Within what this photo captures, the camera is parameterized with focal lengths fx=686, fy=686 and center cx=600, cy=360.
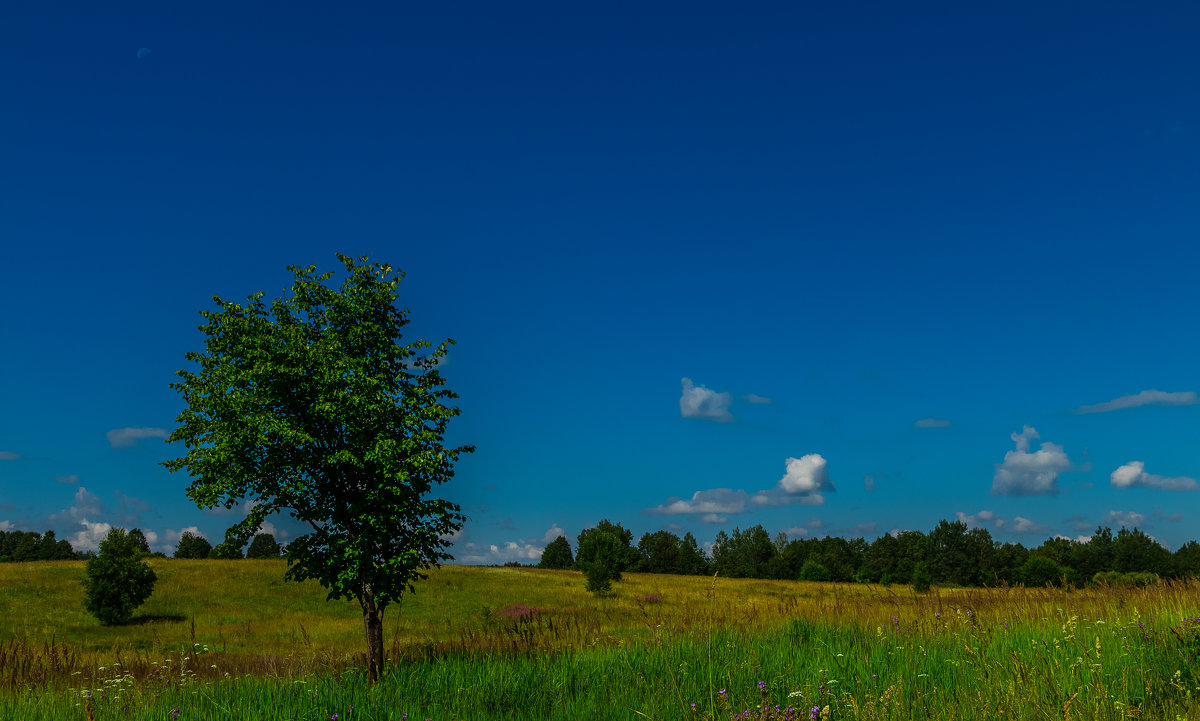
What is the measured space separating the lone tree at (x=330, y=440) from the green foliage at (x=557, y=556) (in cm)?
12182

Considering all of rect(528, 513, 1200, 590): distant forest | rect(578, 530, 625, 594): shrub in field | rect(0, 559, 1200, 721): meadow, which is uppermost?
rect(0, 559, 1200, 721): meadow

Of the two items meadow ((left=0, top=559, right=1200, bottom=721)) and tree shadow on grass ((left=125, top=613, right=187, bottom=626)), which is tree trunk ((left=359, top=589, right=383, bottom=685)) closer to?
meadow ((left=0, top=559, right=1200, bottom=721))

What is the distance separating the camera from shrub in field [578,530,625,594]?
1975 inches

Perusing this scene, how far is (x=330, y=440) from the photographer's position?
14984mm

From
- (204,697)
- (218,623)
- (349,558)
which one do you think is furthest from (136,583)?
(204,697)

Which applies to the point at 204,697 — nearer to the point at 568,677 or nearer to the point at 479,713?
the point at 479,713

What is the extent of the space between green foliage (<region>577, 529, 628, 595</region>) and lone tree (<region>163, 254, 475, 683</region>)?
120ft

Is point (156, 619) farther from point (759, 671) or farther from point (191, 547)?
point (191, 547)

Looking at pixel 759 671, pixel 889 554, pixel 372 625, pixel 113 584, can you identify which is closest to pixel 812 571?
pixel 889 554

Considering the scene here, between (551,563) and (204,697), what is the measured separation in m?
132

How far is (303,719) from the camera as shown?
5410mm

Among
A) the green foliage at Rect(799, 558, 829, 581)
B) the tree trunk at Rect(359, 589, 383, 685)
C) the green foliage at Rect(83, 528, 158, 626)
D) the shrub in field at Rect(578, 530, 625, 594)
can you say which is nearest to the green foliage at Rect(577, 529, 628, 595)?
the shrub in field at Rect(578, 530, 625, 594)

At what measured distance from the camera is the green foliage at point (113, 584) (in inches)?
1438

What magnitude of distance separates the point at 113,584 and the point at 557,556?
331 feet
